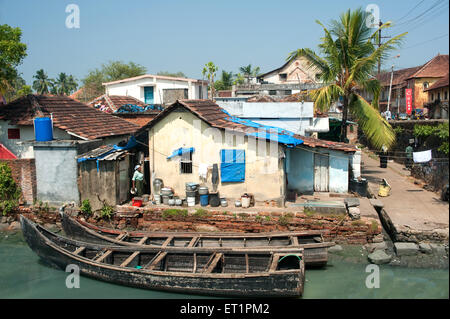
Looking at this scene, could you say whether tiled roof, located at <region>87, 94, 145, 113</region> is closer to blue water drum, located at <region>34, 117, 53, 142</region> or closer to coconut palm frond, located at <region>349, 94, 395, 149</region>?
blue water drum, located at <region>34, 117, 53, 142</region>

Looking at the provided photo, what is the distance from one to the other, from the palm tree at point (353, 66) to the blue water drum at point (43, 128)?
9.82 meters

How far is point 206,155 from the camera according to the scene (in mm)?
13820

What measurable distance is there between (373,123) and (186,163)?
25.4ft

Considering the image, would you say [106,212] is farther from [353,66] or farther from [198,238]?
[353,66]

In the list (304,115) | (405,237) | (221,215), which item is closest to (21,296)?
(221,215)

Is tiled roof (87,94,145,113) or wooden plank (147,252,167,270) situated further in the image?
tiled roof (87,94,145,113)

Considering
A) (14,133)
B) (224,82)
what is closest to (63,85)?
(224,82)

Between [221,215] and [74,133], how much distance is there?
6.70 m

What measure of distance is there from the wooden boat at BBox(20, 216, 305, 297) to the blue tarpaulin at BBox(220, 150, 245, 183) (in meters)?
3.77

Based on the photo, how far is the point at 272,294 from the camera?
9.17 metres

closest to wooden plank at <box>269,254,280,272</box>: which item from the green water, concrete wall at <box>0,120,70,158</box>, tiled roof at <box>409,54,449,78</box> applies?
the green water

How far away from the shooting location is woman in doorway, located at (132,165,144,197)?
14.4m

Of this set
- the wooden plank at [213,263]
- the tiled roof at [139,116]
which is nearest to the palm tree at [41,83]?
the tiled roof at [139,116]

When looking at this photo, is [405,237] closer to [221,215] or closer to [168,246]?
[221,215]
